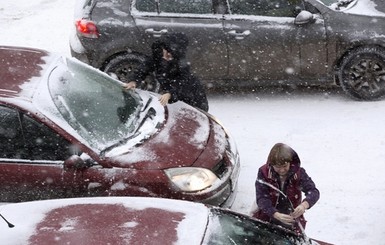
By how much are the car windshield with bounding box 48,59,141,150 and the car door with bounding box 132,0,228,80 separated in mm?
2113

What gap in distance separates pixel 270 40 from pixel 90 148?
151 inches

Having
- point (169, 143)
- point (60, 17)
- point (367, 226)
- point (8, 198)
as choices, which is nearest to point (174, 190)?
point (169, 143)

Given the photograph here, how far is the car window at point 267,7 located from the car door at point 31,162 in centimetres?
396

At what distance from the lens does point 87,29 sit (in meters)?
8.96

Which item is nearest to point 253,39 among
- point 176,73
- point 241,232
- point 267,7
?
point 267,7

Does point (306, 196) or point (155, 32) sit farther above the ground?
point (306, 196)

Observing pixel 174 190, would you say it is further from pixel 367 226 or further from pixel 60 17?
pixel 60 17

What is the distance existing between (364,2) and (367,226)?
3841mm

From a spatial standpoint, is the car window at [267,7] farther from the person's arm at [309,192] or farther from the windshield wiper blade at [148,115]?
the person's arm at [309,192]

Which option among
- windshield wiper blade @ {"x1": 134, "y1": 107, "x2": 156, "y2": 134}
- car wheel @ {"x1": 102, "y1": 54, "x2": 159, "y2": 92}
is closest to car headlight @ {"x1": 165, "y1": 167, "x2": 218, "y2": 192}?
windshield wiper blade @ {"x1": 134, "y1": 107, "x2": 156, "y2": 134}

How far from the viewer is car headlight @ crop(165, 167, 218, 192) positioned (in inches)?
225

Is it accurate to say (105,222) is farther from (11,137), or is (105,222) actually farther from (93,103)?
(93,103)

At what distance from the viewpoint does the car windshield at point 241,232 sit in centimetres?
405

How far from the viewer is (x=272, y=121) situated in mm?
8680
